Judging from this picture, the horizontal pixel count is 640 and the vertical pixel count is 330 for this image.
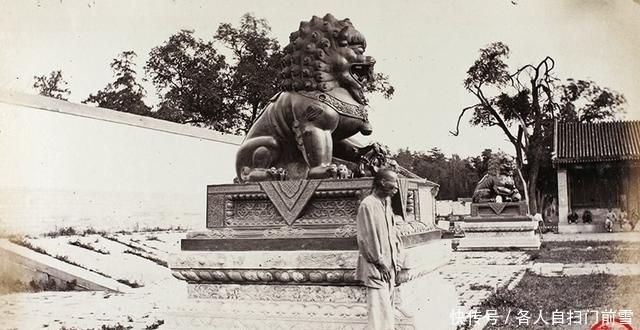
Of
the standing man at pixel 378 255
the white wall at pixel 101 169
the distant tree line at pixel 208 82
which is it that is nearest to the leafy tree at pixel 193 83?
the distant tree line at pixel 208 82

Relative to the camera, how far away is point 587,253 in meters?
12.5

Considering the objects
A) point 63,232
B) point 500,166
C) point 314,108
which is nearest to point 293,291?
point 314,108

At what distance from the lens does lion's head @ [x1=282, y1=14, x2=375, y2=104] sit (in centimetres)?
430

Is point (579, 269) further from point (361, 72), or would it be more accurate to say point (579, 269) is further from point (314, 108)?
point (314, 108)

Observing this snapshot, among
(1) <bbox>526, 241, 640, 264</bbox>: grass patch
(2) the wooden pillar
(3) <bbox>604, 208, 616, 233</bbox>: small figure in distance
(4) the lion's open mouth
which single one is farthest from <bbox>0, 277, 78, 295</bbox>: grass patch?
(2) the wooden pillar

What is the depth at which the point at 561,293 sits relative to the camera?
7453 mm

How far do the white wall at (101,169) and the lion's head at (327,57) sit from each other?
2.49m

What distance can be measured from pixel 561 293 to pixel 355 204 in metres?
4.57

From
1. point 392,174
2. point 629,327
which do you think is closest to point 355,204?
point 392,174

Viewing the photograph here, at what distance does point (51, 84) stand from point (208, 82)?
12.9 m

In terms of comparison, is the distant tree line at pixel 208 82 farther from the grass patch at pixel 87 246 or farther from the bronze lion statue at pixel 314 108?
the bronze lion statue at pixel 314 108

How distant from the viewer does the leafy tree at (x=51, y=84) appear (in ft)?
22.8

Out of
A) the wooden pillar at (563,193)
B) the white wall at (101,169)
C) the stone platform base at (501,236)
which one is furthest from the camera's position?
the wooden pillar at (563,193)

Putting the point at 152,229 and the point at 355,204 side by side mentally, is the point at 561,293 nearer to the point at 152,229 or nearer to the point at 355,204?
the point at 355,204
